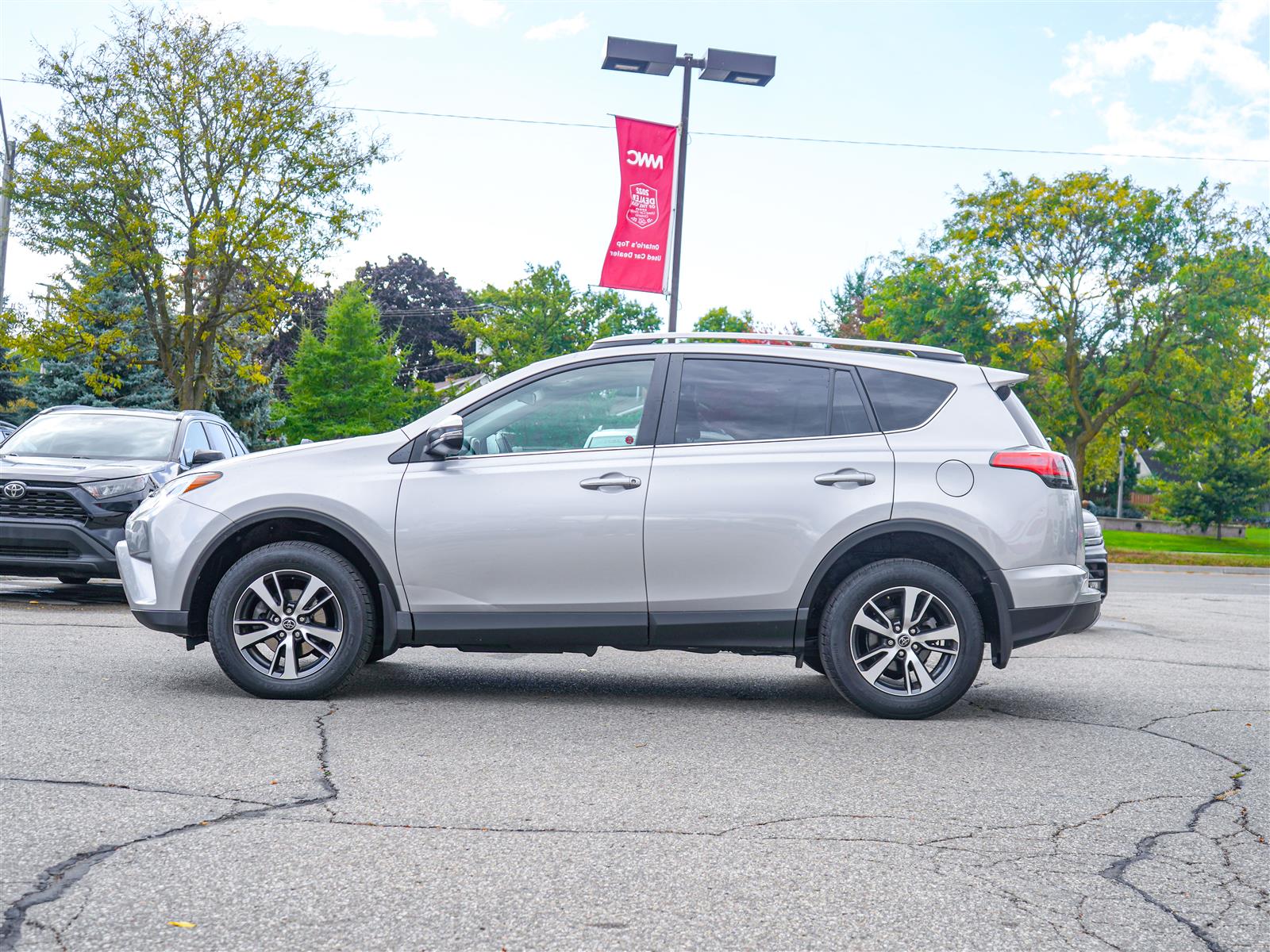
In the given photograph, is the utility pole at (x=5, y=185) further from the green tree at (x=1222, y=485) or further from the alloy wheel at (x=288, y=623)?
the green tree at (x=1222, y=485)

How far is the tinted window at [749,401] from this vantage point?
628 centimetres

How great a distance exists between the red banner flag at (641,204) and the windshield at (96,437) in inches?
244

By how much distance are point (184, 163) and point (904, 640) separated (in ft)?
74.9

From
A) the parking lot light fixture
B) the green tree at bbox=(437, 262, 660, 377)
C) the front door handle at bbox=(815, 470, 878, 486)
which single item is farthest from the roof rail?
the green tree at bbox=(437, 262, 660, 377)

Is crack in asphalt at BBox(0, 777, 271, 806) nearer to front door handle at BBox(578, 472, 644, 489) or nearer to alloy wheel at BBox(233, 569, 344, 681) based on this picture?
alloy wheel at BBox(233, 569, 344, 681)

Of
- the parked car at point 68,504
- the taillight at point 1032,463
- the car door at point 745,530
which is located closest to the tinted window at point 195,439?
the parked car at point 68,504

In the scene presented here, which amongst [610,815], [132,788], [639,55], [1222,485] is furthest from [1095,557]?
[1222,485]

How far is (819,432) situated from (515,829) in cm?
294

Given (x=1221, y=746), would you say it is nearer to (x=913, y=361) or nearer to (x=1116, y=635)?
(x=913, y=361)

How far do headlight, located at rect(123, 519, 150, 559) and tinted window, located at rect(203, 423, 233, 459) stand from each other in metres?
6.04

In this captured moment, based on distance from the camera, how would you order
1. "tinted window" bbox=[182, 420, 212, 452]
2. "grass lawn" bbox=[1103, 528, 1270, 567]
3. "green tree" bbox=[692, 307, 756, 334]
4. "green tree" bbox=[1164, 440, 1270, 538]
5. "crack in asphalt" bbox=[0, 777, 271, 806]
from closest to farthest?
"crack in asphalt" bbox=[0, 777, 271, 806] → "tinted window" bbox=[182, 420, 212, 452] → "grass lawn" bbox=[1103, 528, 1270, 567] → "green tree" bbox=[1164, 440, 1270, 538] → "green tree" bbox=[692, 307, 756, 334]

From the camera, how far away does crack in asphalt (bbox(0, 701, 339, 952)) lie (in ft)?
10.1

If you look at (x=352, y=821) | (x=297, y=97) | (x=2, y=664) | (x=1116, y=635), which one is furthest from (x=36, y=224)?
(x=352, y=821)

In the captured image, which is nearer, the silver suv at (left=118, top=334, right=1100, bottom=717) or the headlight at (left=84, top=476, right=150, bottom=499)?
the silver suv at (left=118, top=334, right=1100, bottom=717)
